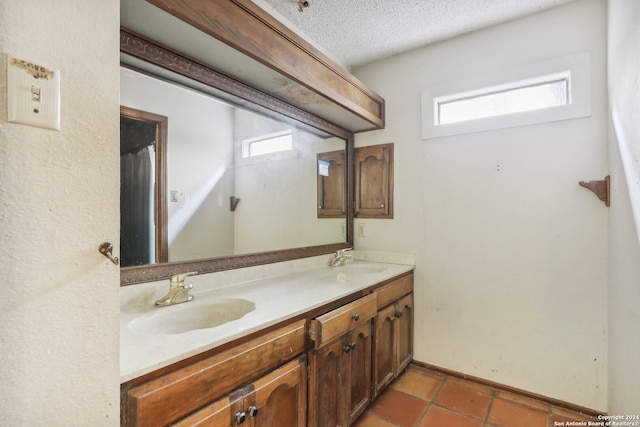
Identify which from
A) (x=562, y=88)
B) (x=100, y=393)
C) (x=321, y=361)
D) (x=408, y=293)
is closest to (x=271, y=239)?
(x=321, y=361)

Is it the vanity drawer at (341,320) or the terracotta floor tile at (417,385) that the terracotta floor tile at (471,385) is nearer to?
the terracotta floor tile at (417,385)

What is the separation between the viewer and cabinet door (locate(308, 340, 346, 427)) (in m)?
1.25

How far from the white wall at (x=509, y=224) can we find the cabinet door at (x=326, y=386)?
3.48 feet

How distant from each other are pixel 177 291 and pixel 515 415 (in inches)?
77.4

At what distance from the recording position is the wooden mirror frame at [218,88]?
3.88 feet

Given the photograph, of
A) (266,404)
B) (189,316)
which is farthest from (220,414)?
(189,316)

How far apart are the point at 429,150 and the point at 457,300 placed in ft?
3.60

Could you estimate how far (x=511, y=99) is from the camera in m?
1.95

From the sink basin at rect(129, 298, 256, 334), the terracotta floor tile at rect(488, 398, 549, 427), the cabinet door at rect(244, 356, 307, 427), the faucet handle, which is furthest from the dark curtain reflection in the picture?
the terracotta floor tile at rect(488, 398, 549, 427)

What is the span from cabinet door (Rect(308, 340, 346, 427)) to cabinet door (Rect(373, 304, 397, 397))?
1.22ft

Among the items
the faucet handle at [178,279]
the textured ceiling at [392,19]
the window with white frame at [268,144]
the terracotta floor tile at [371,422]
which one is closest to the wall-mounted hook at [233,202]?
the window with white frame at [268,144]

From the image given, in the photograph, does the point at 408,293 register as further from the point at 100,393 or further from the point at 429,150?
the point at 100,393

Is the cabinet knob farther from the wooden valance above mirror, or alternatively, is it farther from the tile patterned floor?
the wooden valance above mirror

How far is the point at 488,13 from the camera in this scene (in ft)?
6.02
